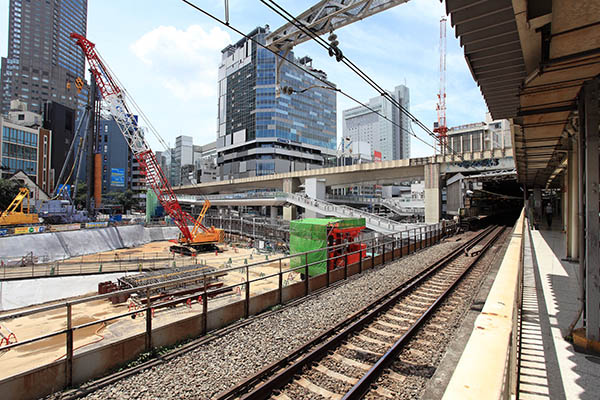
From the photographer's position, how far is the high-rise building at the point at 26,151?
58.8m

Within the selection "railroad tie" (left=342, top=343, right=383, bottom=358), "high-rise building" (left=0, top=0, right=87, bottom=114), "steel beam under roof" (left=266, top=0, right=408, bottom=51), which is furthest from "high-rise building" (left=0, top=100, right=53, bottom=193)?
"railroad tie" (left=342, top=343, right=383, bottom=358)

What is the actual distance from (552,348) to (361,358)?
3306mm

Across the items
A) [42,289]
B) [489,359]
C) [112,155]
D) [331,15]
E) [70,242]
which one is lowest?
[42,289]

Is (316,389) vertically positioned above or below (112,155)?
below

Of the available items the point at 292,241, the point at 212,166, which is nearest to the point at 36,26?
the point at 212,166

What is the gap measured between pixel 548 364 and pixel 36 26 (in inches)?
8175

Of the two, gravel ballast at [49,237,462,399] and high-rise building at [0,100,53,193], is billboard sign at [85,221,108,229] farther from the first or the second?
gravel ballast at [49,237,462,399]

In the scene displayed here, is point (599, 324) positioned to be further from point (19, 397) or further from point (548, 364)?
point (19, 397)

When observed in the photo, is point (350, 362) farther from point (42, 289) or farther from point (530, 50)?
Result: point (42, 289)

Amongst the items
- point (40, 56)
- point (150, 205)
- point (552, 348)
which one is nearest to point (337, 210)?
point (552, 348)

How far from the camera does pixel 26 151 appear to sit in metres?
63.8

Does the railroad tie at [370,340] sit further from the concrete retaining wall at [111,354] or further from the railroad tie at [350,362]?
the concrete retaining wall at [111,354]

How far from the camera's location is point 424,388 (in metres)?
4.93

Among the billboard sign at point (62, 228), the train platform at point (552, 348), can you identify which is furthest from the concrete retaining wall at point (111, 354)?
the billboard sign at point (62, 228)
